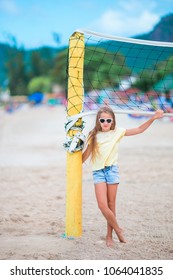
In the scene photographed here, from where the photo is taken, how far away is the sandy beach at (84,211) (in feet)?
12.5

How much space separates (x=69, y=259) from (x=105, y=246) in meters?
0.48

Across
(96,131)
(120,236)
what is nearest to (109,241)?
(120,236)

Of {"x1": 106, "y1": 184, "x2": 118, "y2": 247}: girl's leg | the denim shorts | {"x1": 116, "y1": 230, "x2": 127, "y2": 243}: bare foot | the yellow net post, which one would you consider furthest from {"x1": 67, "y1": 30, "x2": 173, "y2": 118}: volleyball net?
{"x1": 116, "y1": 230, "x2": 127, "y2": 243}: bare foot

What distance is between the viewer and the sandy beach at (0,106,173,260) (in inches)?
150

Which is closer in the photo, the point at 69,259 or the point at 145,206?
the point at 69,259

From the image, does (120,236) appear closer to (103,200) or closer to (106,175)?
Answer: (103,200)

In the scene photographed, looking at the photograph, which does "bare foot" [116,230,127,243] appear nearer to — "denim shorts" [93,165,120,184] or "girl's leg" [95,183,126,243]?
"girl's leg" [95,183,126,243]

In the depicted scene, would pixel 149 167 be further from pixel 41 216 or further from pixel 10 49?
pixel 10 49

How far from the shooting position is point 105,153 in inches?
153

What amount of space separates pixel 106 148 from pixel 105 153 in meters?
0.04

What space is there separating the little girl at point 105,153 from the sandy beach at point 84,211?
342 mm

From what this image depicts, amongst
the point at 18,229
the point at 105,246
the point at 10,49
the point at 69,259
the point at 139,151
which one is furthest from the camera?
the point at 10,49

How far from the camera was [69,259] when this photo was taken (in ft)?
11.7
